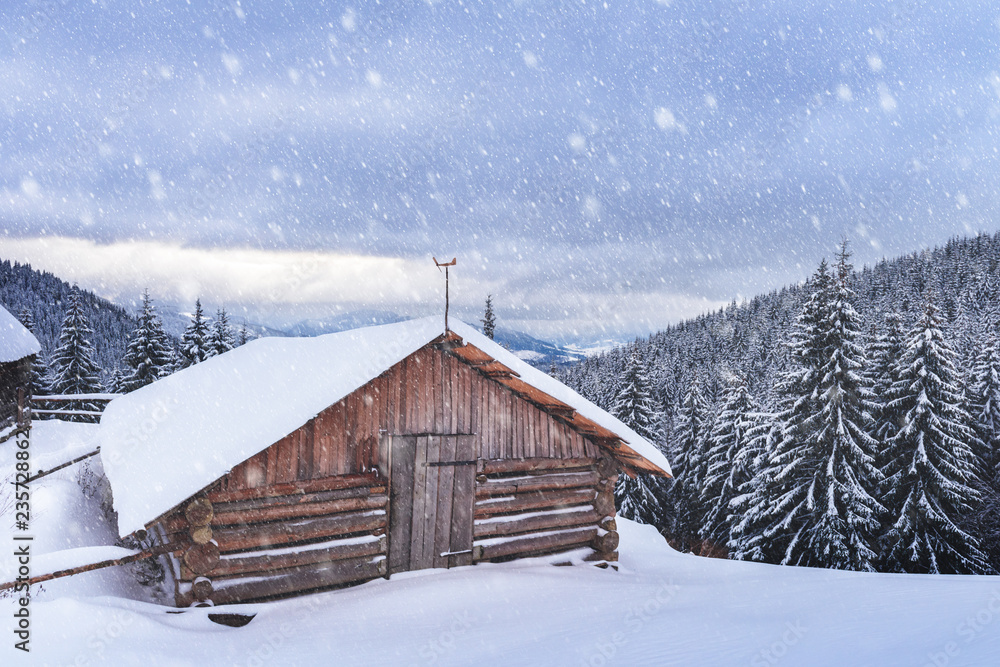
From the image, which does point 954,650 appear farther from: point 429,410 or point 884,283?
point 884,283

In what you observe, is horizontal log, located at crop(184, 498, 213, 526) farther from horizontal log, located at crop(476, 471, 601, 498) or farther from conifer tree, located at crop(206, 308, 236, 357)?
conifer tree, located at crop(206, 308, 236, 357)

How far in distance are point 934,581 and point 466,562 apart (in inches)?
306

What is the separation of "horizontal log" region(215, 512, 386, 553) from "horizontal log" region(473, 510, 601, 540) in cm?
202

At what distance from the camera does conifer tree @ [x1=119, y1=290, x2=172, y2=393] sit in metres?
33.1

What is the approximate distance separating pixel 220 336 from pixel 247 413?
98.9ft

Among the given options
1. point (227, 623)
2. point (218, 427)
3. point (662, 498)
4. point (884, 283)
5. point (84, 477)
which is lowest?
point (662, 498)

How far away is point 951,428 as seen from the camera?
21688mm

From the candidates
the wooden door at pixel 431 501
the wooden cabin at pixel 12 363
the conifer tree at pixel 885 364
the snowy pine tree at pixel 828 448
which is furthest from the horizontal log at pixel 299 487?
the conifer tree at pixel 885 364

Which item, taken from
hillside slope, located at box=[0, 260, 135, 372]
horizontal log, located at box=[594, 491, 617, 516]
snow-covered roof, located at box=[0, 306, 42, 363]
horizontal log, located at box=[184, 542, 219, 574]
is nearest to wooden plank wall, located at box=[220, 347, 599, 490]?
horizontal log, located at box=[184, 542, 219, 574]

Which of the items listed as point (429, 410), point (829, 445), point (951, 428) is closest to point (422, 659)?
point (429, 410)

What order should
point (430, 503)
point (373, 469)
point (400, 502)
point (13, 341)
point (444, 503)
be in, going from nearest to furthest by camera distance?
point (373, 469)
point (400, 502)
point (430, 503)
point (444, 503)
point (13, 341)

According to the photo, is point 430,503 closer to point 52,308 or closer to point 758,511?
point 758,511

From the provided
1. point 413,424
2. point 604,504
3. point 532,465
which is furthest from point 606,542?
point 413,424

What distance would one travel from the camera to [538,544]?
11.0 meters
